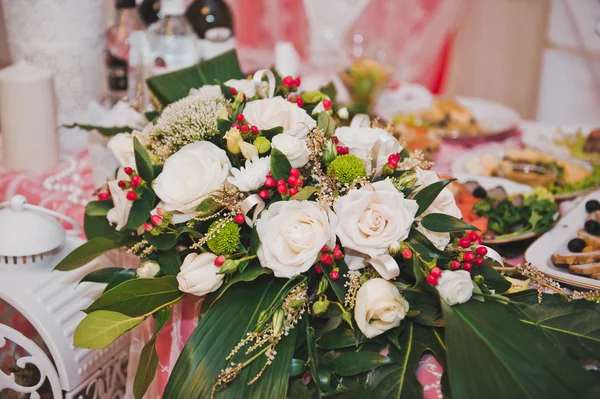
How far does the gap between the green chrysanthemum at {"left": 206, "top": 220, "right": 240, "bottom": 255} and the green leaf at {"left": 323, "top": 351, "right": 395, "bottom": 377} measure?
0.18 m

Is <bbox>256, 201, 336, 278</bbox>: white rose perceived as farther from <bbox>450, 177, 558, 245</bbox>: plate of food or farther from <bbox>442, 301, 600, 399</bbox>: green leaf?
<bbox>450, 177, 558, 245</bbox>: plate of food

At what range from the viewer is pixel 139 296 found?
0.75 m

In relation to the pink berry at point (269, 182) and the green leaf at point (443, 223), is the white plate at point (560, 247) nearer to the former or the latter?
the green leaf at point (443, 223)

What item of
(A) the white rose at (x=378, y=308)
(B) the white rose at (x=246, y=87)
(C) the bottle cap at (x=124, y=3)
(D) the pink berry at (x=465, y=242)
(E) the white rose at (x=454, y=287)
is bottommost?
(A) the white rose at (x=378, y=308)

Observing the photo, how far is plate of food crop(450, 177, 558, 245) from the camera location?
104 centimetres

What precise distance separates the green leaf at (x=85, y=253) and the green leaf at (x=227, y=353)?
0.23 meters

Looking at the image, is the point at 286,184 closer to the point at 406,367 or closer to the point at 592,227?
the point at 406,367

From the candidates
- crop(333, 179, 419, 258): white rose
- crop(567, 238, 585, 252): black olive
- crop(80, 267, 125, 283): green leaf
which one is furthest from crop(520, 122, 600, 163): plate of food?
crop(80, 267, 125, 283): green leaf

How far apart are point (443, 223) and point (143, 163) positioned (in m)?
0.41

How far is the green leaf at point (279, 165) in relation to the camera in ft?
2.46

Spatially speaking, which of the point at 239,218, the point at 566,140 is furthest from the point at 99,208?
the point at 566,140

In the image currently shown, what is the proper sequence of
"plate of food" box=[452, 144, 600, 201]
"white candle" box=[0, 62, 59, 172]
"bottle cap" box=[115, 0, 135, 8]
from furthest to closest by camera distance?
1. "bottle cap" box=[115, 0, 135, 8]
2. "plate of food" box=[452, 144, 600, 201]
3. "white candle" box=[0, 62, 59, 172]

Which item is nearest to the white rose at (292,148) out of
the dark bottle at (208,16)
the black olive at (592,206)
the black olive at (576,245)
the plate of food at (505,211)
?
the plate of food at (505,211)

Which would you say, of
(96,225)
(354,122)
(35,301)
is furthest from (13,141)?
(354,122)
